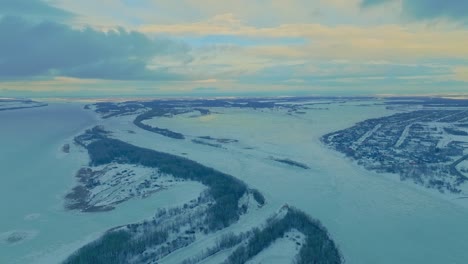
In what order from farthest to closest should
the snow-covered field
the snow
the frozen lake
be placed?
the frozen lake
the snow-covered field
the snow

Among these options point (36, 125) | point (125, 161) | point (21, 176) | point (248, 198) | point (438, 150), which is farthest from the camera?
point (36, 125)

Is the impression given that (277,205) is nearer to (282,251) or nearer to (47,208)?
(282,251)

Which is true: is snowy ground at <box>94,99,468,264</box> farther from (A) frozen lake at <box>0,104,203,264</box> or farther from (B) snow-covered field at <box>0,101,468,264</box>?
(A) frozen lake at <box>0,104,203,264</box>

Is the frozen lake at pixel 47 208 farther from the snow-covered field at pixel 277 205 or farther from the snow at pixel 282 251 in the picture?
the snow at pixel 282 251

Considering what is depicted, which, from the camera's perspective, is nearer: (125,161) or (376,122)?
(125,161)

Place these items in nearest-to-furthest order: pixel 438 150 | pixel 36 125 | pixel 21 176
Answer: pixel 21 176, pixel 438 150, pixel 36 125

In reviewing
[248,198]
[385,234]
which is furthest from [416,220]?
[248,198]

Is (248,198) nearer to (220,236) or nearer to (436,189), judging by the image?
(220,236)

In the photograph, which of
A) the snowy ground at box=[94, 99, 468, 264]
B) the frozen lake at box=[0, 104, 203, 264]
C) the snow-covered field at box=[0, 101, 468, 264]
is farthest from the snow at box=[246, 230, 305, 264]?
the frozen lake at box=[0, 104, 203, 264]
